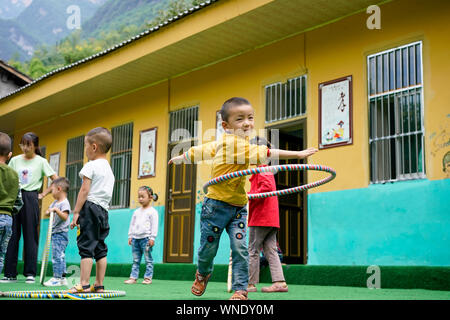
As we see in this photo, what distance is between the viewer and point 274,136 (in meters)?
8.27

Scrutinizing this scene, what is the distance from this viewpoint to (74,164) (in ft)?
43.6

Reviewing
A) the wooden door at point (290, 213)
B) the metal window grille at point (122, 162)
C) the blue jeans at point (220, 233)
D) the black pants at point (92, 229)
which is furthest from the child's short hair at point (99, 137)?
the metal window grille at point (122, 162)

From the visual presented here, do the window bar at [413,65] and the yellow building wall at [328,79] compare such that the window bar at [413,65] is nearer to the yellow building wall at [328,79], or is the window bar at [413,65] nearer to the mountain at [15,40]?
the yellow building wall at [328,79]

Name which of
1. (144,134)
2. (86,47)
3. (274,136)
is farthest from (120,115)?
(86,47)

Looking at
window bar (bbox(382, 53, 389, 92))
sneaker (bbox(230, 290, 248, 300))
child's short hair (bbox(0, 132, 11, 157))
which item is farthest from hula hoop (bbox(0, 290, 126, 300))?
window bar (bbox(382, 53, 389, 92))

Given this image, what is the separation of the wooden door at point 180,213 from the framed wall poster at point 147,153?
0.49 metres

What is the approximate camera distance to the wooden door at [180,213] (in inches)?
388

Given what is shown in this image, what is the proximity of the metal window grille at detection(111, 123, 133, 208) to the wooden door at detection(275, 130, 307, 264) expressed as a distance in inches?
155

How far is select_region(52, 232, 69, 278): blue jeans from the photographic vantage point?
19.9ft

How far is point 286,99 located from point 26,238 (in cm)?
437

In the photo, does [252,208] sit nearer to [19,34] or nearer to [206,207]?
[206,207]

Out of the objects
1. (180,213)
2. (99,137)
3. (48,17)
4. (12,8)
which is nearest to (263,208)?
(99,137)

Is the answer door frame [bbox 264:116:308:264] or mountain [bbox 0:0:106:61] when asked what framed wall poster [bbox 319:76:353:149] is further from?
mountain [bbox 0:0:106:61]

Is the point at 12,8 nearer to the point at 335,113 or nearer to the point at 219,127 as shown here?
the point at 219,127
